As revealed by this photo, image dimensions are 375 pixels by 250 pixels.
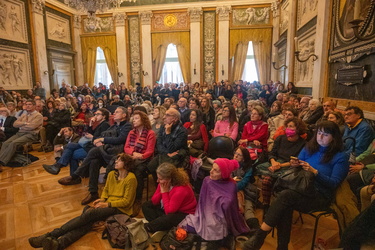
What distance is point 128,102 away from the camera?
28.1 ft

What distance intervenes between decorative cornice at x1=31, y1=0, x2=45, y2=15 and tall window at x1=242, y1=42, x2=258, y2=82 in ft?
34.6

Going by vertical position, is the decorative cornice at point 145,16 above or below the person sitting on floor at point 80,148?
above

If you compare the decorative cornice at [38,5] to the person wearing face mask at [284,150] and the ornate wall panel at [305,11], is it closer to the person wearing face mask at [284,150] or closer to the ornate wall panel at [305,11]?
the ornate wall panel at [305,11]

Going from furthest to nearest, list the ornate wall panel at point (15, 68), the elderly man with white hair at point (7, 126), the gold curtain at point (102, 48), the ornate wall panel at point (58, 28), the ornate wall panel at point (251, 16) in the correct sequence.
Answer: the gold curtain at point (102, 48) < the ornate wall panel at point (251, 16) < the ornate wall panel at point (58, 28) < the ornate wall panel at point (15, 68) < the elderly man with white hair at point (7, 126)

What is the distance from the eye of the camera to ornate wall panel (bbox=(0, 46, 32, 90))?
9812mm

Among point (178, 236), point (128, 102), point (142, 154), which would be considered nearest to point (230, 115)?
point (142, 154)

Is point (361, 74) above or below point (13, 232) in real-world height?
above

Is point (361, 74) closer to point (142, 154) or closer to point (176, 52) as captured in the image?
point (142, 154)

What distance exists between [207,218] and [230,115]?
7.92 feet

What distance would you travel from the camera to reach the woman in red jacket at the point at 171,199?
8.87 feet

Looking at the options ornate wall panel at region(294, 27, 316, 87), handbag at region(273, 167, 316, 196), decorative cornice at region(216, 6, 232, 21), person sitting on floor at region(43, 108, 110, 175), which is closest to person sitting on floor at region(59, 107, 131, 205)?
person sitting on floor at region(43, 108, 110, 175)

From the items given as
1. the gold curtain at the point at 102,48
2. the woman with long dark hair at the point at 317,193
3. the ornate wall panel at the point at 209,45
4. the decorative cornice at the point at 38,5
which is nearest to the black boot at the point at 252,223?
the woman with long dark hair at the point at 317,193

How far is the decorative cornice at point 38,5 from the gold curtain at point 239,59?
32.0ft

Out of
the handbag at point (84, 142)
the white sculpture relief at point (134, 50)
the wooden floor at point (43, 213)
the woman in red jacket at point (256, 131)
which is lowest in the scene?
the wooden floor at point (43, 213)
